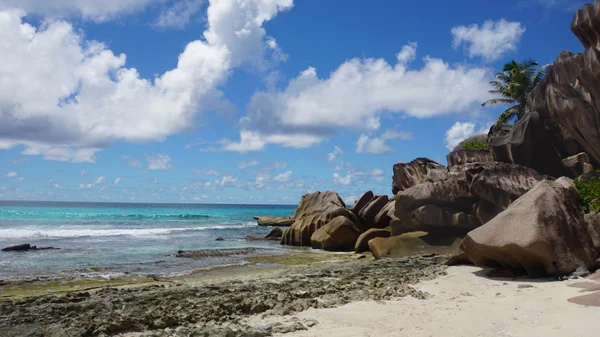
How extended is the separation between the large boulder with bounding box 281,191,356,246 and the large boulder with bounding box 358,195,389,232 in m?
0.64

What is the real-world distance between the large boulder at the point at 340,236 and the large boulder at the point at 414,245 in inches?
221

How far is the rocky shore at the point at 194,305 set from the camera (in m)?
7.61

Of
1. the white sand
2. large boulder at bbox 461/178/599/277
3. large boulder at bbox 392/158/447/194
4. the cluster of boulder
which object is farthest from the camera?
large boulder at bbox 392/158/447/194

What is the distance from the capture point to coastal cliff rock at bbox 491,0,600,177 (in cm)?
1792

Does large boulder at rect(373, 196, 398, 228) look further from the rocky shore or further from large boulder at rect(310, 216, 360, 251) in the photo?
the rocky shore

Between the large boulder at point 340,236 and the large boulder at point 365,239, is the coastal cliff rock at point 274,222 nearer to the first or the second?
the large boulder at point 340,236

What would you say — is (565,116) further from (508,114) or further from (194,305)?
(508,114)

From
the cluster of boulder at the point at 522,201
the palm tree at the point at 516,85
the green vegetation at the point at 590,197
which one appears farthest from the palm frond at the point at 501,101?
the green vegetation at the point at 590,197

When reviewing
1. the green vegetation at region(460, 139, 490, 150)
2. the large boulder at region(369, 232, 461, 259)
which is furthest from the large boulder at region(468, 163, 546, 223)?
the green vegetation at region(460, 139, 490, 150)

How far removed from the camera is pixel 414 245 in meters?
18.5

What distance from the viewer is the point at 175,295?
10.4 m

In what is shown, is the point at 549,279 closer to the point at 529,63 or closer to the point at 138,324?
the point at 138,324

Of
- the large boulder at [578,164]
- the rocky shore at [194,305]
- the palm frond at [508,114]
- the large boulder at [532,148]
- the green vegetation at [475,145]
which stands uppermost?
the palm frond at [508,114]

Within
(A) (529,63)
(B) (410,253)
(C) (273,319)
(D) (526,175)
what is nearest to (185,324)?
(C) (273,319)
